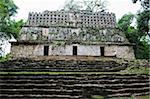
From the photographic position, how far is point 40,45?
23344mm

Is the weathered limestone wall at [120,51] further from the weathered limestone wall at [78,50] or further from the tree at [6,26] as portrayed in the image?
the tree at [6,26]

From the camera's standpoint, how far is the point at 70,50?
2334 centimetres

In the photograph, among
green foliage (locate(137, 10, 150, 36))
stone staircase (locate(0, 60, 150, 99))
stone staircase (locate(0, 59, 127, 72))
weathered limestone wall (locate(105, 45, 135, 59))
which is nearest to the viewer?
stone staircase (locate(0, 60, 150, 99))

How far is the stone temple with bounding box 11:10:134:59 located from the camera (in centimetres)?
2322

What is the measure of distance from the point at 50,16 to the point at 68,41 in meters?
4.38

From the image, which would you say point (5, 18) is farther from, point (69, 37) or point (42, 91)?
point (42, 91)

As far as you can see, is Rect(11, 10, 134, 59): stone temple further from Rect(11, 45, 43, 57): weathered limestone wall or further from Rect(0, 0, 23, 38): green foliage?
Rect(0, 0, 23, 38): green foliage

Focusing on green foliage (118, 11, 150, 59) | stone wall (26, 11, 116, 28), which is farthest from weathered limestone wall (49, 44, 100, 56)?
green foliage (118, 11, 150, 59)

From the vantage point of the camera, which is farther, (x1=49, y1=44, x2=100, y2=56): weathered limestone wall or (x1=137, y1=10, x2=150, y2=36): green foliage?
(x1=49, y1=44, x2=100, y2=56): weathered limestone wall

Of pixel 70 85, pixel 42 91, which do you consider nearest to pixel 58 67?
pixel 70 85

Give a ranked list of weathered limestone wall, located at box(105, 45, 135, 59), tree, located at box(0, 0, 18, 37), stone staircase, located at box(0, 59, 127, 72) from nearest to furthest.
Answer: stone staircase, located at box(0, 59, 127, 72), weathered limestone wall, located at box(105, 45, 135, 59), tree, located at box(0, 0, 18, 37)

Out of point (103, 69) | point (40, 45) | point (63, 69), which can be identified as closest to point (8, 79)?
point (63, 69)

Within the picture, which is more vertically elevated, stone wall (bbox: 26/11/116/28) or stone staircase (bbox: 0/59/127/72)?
stone wall (bbox: 26/11/116/28)

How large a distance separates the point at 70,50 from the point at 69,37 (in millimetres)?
1533
